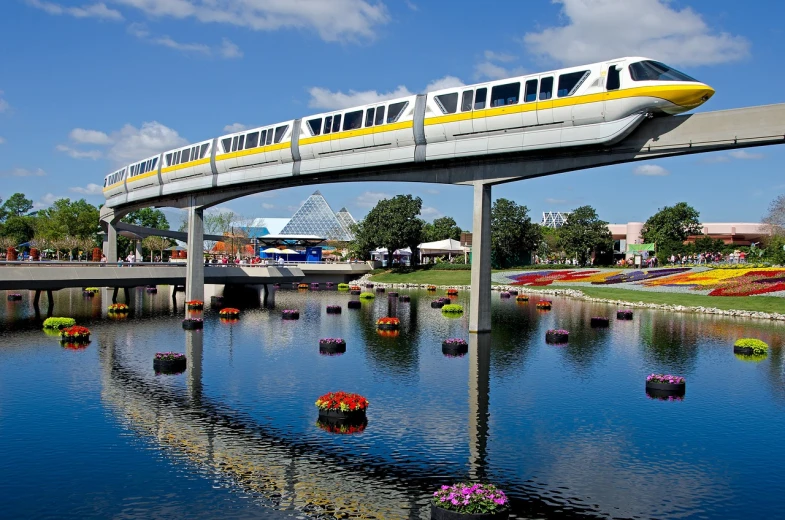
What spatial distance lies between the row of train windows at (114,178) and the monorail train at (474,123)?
81.0ft

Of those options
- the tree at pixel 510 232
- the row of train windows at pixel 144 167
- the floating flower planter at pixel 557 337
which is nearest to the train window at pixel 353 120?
the floating flower planter at pixel 557 337

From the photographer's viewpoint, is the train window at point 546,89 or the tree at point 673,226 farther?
the tree at point 673,226

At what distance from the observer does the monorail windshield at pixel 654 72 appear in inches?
1265

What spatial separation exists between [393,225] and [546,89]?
85.6 meters

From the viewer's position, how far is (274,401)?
85.7ft

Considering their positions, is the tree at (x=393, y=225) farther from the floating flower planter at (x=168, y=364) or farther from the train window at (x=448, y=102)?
the floating flower planter at (x=168, y=364)

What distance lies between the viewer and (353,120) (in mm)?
44531

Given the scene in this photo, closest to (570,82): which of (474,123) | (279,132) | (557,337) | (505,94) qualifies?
(505,94)

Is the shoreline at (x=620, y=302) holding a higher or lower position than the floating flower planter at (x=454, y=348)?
higher

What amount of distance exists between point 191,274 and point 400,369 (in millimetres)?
38331

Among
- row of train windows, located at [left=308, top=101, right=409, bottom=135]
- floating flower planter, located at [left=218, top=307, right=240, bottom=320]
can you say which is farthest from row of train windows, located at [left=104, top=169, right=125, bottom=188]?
row of train windows, located at [left=308, top=101, right=409, bottom=135]

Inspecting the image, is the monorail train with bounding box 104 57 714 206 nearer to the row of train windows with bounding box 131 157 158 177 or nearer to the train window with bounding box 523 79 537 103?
the train window with bounding box 523 79 537 103

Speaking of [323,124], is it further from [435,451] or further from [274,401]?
[435,451]

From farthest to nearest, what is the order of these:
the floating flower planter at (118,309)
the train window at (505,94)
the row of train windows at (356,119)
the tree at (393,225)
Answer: the tree at (393,225), the floating flower planter at (118,309), the row of train windows at (356,119), the train window at (505,94)
